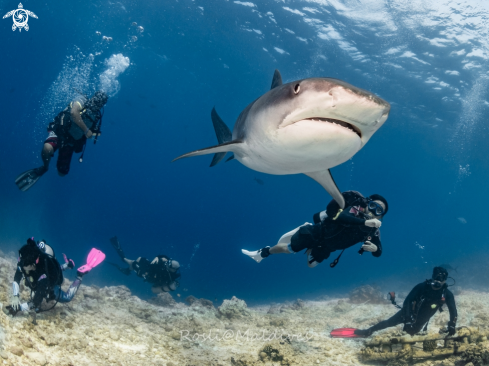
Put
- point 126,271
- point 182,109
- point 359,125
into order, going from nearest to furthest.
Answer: point 359,125, point 126,271, point 182,109

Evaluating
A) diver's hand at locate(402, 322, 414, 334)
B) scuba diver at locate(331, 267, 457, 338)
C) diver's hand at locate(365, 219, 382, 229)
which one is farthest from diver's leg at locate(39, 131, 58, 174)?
diver's hand at locate(402, 322, 414, 334)

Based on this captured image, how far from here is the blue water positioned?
2083cm

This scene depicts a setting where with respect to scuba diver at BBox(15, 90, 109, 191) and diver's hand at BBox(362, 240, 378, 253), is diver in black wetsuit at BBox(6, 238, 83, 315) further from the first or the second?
diver's hand at BBox(362, 240, 378, 253)

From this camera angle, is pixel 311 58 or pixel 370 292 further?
pixel 311 58

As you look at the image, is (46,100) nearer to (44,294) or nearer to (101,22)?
(101,22)

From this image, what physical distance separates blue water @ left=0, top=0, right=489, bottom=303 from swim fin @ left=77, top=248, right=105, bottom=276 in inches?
649

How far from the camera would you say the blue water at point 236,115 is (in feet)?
68.3

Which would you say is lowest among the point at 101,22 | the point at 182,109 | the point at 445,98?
the point at 445,98

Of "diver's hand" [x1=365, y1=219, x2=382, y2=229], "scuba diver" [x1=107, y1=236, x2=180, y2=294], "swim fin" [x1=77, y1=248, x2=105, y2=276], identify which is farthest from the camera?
"scuba diver" [x1=107, y1=236, x2=180, y2=294]

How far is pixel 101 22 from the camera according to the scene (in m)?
31.8

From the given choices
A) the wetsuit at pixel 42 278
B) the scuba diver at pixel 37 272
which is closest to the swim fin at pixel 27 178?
the scuba diver at pixel 37 272

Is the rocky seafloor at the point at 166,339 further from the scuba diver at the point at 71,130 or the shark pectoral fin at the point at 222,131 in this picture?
the shark pectoral fin at the point at 222,131

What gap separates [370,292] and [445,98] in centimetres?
2146

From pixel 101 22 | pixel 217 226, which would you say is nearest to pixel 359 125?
pixel 101 22
